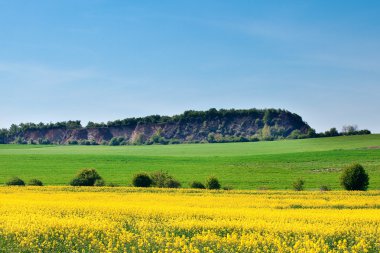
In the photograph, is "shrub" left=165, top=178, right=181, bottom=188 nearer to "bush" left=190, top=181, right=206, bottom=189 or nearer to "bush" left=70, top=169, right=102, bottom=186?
"bush" left=190, top=181, right=206, bottom=189

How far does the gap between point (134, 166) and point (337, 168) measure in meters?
25.7

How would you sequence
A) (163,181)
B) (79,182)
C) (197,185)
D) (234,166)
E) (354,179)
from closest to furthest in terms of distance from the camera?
(354,179)
(197,185)
(163,181)
(79,182)
(234,166)

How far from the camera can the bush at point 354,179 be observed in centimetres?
4894

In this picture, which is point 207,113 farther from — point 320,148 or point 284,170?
point 284,170

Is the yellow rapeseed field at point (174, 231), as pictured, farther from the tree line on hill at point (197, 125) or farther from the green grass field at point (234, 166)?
the tree line on hill at point (197, 125)

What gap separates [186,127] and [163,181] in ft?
408

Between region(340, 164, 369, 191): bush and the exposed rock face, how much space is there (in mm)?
116768

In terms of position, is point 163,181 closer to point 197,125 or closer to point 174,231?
point 174,231

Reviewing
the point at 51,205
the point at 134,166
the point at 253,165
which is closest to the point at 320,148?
the point at 253,165

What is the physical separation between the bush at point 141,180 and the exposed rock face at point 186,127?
117 m

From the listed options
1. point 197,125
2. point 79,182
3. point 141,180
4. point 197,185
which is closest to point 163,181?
point 141,180

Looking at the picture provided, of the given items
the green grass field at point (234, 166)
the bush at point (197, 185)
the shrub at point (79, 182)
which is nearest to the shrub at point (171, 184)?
the bush at point (197, 185)

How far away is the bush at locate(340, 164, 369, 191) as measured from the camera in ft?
161

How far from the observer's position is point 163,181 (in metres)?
50.6
